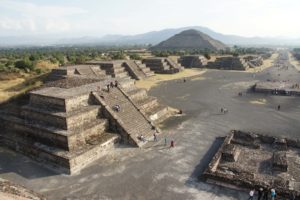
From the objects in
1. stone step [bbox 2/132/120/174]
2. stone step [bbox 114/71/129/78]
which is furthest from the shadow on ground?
stone step [bbox 114/71/129/78]

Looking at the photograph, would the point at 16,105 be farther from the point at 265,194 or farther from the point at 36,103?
the point at 265,194

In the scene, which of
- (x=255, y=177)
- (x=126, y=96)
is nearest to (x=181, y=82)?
(x=126, y=96)

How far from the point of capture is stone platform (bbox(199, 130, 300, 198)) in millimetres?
15109

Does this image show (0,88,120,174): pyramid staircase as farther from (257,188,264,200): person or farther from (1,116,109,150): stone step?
(257,188,264,200): person

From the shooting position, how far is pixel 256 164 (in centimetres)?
1812

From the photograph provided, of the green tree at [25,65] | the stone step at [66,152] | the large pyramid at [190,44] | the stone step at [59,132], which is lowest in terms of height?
the stone step at [66,152]

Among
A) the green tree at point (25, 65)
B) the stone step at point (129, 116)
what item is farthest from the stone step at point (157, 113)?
the green tree at point (25, 65)

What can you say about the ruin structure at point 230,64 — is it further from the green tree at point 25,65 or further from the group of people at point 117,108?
the group of people at point 117,108

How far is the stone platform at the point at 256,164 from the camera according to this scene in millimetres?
15109

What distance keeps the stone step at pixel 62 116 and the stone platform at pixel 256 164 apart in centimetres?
977

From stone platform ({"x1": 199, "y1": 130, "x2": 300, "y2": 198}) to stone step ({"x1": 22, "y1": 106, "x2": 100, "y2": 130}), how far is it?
9.77m

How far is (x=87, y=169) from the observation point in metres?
17.5

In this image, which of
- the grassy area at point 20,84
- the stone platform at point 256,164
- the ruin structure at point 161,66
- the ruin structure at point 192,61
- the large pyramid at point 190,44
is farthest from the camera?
the large pyramid at point 190,44

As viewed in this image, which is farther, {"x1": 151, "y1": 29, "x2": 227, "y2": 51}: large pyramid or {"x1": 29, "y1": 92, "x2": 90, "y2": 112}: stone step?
{"x1": 151, "y1": 29, "x2": 227, "y2": 51}: large pyramid
